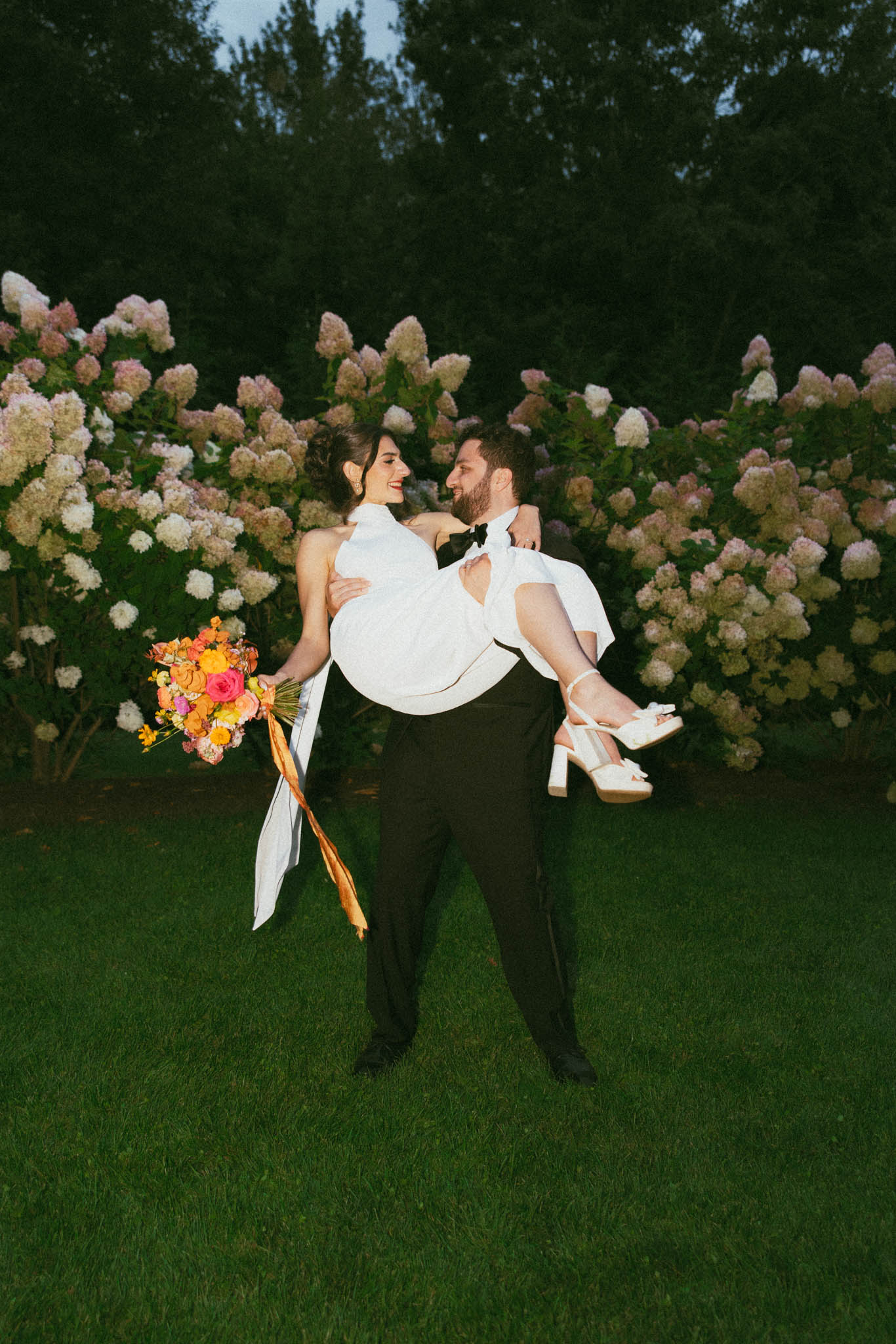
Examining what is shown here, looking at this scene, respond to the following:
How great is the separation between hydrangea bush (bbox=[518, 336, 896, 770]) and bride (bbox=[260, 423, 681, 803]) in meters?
3.82

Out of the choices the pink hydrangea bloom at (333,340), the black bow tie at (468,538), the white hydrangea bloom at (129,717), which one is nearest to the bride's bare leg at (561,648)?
the black bow tie at (468,538)

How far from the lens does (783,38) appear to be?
74.9 feet

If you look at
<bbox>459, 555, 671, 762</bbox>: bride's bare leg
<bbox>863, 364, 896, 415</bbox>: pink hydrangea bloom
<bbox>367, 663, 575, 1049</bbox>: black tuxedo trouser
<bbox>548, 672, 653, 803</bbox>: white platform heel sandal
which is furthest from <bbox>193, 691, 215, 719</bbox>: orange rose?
<bbox>863, 364, 896, 415</bbox>: pink hydrangea bloom

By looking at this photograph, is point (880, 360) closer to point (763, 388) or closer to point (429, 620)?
point (763, 388)

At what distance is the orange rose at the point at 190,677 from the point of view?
3.32 meters

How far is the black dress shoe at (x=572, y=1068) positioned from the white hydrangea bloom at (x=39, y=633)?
4.70 meters

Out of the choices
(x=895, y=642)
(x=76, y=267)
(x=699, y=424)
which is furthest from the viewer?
(x=76, y=267)

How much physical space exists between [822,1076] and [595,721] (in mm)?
1726

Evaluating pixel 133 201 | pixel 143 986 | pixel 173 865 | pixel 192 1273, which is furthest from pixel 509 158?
pixel 192 1273

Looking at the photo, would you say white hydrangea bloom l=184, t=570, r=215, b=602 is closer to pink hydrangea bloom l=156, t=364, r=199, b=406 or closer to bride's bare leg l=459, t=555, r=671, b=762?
pink hydrangea bloom l=156, t=364, r=199, b=406

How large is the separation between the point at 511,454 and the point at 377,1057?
6.56ft

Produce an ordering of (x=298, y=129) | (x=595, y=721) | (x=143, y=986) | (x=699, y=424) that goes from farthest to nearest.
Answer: (x=298, y=129) → (x=699, y=424) → (x=143, y=986) → (x=595, y=721)

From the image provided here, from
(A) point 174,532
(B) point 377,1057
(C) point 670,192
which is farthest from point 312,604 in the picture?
(C) point 670,192

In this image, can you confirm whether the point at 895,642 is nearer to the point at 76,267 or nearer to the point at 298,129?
the point at 76,267
